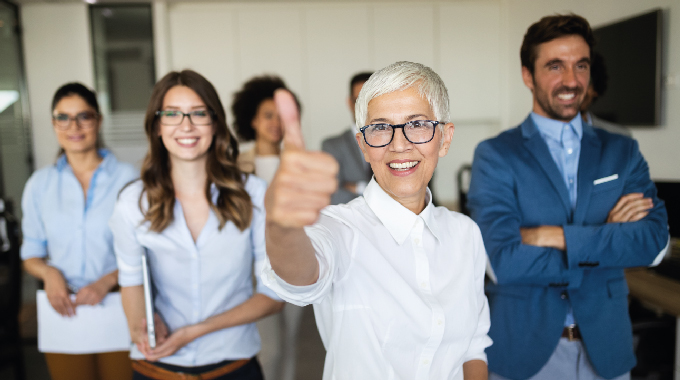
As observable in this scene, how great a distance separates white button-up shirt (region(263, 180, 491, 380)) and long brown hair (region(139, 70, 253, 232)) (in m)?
0.59

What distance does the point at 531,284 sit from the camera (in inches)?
62.4

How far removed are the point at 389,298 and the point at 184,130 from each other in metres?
0.96

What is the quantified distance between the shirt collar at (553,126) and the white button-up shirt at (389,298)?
748mm

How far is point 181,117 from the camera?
160 centimetres

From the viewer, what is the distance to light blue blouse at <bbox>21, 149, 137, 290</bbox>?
2.07 metres

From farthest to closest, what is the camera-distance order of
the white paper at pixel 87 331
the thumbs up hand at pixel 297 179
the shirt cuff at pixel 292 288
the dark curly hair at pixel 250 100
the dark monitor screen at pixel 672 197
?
the dark curly hair at pixel 250 100 → the dark monitor screen at pixel 672 197 → the white paper at pixel 87 331 → the shirt cuff at pixel 292 288 → the thumbs up hand at pixel 297 179

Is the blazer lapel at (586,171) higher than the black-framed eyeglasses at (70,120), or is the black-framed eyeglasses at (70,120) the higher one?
the black-framed eyeglasses at (70,120)

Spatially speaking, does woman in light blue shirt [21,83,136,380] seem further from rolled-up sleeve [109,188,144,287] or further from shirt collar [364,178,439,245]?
shirt collar [364,178,439,245]

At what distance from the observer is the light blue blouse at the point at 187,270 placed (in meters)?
1.58

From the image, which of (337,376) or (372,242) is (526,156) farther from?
(337,376)

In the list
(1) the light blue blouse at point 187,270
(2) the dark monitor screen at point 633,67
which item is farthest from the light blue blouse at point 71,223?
(2) the dark monitor screen at point 633,67

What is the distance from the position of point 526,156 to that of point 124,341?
1.72 meters

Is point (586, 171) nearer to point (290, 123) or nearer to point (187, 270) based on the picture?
point (290, 123)

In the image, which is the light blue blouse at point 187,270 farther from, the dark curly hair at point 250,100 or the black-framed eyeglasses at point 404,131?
the dark curly hair at point 250,100
